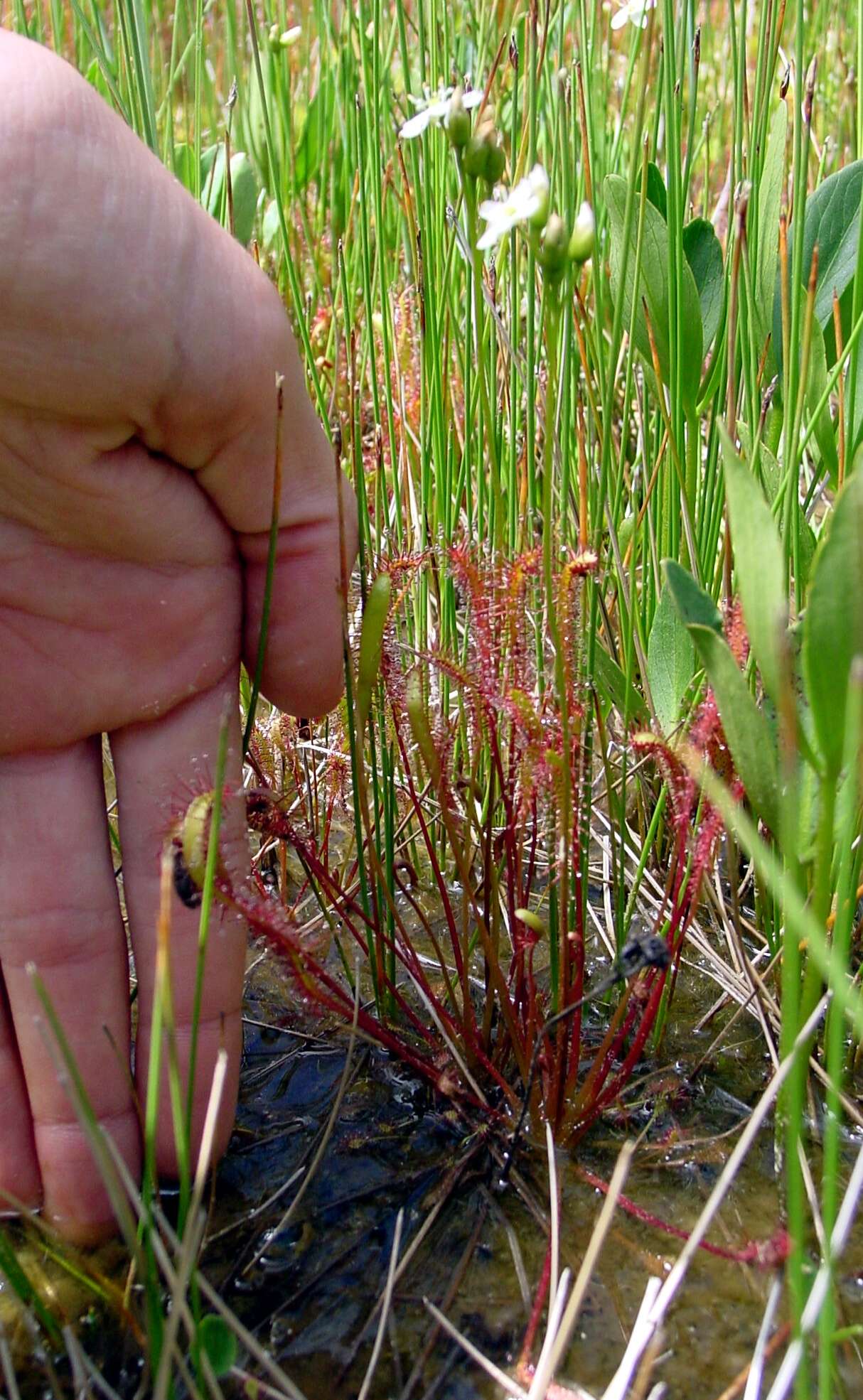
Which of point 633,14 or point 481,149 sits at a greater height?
point 633,14

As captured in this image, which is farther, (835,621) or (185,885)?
(185,885)

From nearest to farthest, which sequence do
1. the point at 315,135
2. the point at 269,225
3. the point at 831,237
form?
1. the point at 831,237
2. the point at 269,225
3. the point at 315,135

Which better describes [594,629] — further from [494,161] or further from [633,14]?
[633,14]

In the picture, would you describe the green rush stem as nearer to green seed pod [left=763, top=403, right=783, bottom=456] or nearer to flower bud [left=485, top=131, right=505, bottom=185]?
flower bud [left=485, top=131, right=505, bottom=185]

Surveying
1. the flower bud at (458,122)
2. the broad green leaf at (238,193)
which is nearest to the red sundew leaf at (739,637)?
the flower bud at (458,122)

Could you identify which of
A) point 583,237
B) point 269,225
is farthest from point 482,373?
point 269,225

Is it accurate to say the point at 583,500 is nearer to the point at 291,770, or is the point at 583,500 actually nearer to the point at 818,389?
the point at 818,389
